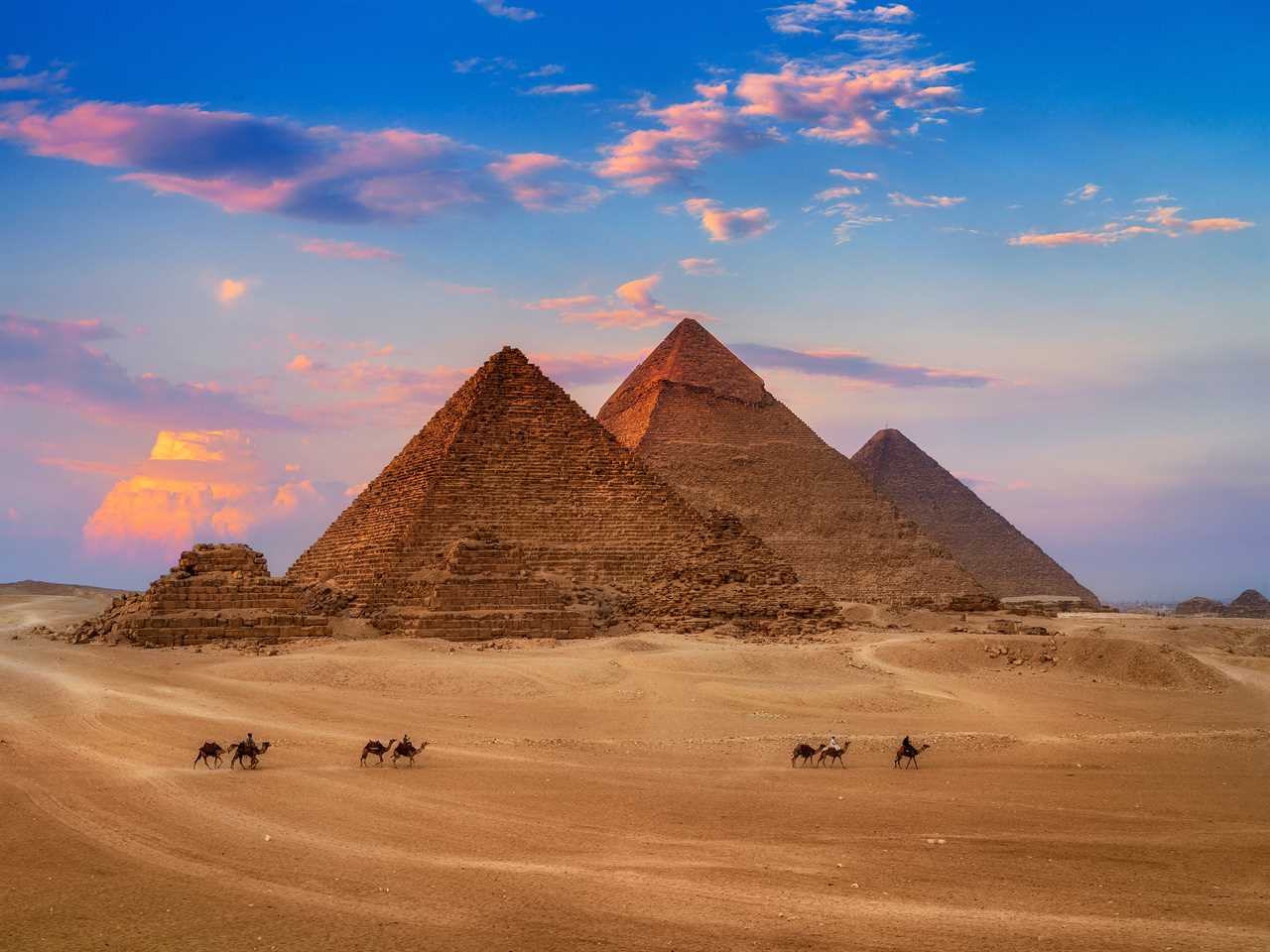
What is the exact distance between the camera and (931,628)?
137 feet

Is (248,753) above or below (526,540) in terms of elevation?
below

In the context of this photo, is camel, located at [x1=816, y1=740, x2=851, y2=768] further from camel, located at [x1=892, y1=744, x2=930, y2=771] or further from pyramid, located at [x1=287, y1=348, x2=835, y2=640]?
pyramid, located at [x1=287, y1=348, x2=835, y2=640]

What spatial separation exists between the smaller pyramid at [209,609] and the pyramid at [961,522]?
69373 millimetres

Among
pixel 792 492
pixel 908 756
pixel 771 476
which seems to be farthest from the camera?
pixel 771 476

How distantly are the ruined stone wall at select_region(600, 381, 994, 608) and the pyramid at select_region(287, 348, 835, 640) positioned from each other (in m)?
24.0

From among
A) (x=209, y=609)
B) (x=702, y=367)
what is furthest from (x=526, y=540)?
(x=702, y=367)

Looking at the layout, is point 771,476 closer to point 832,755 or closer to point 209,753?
point 832,755

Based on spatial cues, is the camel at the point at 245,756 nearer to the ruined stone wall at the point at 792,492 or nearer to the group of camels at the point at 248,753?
the group of camels at the point at 248,753

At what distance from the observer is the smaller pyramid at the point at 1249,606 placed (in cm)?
7377

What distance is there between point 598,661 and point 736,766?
9516mm

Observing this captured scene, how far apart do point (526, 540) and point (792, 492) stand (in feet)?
111

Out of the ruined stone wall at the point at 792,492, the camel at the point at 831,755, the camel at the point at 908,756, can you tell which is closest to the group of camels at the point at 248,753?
the camel at the point at 831,755

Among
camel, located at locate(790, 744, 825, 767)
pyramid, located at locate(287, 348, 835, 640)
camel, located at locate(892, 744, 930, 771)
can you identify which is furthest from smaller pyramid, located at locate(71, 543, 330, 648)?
camel, located at locate(892, 744, 930, 771)

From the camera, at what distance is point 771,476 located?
71.4 metres
